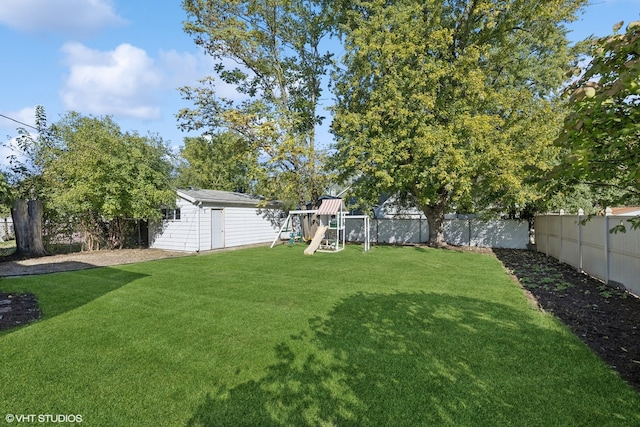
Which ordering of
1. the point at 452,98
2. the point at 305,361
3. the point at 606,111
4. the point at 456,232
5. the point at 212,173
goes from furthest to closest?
the point at 212,173
the point at 456,232
the point at 452,98
the point at 305,361
the point at 606,111

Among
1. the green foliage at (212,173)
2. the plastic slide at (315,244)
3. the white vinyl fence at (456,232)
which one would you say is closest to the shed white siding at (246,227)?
the plastic slide at (315,244)

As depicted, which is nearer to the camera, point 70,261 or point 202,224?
point 70,261

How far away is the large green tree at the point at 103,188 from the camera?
466 inches

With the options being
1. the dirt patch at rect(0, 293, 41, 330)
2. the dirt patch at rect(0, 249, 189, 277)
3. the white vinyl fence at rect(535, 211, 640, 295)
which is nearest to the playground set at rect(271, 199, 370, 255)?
the dirt patch at rect(0, 249, 189, 277)

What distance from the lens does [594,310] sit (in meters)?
5.47

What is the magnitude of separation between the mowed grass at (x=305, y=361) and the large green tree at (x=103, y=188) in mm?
6306

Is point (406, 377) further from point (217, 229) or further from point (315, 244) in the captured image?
point (217, 229)

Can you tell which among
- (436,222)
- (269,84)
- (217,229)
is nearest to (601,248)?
(436,222)

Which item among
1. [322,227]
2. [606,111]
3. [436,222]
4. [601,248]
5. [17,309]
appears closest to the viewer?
[606,111]

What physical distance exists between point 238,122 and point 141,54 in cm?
512

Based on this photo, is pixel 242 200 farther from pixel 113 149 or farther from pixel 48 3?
pixel 48 3

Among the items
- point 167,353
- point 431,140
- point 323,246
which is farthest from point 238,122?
point 167,353

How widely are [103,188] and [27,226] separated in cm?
292

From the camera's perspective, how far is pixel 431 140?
12.2m
